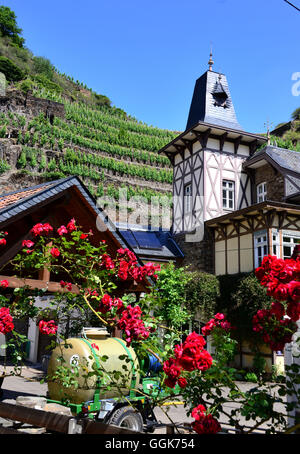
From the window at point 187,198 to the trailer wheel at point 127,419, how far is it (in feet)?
47.7

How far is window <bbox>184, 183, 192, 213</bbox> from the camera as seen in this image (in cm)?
1939

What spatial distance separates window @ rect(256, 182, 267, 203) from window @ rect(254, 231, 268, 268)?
4010 millimetres

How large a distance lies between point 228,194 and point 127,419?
15.0m

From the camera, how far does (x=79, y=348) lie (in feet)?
17.5

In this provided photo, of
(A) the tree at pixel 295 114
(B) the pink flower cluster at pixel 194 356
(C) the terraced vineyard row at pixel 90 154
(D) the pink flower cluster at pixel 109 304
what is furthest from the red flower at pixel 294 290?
(A) the tree at pixel 295 114

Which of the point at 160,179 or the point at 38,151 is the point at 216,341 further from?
the point at 160,179

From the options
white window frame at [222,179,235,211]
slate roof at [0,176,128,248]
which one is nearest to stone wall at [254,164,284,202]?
white window frame at [222,179,235,211]

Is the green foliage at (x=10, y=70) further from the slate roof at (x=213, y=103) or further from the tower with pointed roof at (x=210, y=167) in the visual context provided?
the tower with pointed roof at (x=210, y=167)

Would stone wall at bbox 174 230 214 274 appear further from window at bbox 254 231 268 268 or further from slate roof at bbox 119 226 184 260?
window at bbox 254 231 268 268

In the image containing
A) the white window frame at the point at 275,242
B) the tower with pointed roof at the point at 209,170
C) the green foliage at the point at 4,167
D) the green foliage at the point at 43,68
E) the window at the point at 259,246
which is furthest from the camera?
the green foliage at the point at 43,68

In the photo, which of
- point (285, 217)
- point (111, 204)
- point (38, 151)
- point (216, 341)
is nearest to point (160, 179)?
point (111, 204)

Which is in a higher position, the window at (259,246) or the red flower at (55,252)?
the window at (259,246)

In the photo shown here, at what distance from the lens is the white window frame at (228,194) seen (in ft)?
62.0
